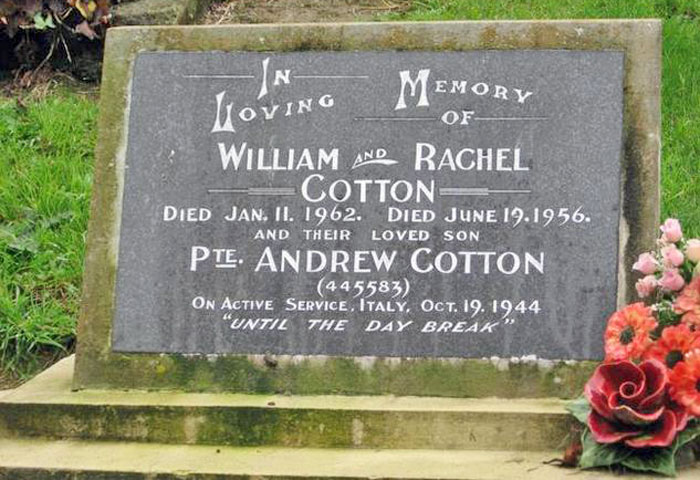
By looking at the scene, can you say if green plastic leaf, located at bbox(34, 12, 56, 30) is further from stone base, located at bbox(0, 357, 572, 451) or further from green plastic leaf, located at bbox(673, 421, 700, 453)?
green plastic leaf, located at bbox(673, 421, 700, 453)

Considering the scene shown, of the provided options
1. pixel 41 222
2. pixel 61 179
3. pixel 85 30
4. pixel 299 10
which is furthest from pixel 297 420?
pixel 299 10

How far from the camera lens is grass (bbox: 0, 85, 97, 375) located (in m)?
4.29

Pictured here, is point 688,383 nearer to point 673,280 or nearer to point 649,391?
point 649,391

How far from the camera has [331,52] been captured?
11.6 ft

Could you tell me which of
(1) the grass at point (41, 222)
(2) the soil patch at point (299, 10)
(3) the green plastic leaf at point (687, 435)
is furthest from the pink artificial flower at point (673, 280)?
(2) the soil patch at point (299, 10)

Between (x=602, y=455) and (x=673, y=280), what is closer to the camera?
(x=602, y=455)

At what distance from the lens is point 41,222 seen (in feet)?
16.0

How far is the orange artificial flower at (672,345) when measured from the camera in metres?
2.84

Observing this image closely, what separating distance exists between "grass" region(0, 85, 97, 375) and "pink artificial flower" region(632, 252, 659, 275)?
2199mm

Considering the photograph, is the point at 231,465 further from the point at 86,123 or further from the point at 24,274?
the point at 86,123

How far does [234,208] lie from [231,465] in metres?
0.84

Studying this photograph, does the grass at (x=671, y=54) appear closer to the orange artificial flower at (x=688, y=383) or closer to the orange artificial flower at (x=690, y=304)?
the orange artificial flower at (x=690, y=304)

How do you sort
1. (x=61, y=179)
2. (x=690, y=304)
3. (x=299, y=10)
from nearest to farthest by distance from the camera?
(x=690, y=304) → (x=61, y=179) → (x=299, y=10)

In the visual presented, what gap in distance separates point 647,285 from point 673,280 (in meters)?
0.10
